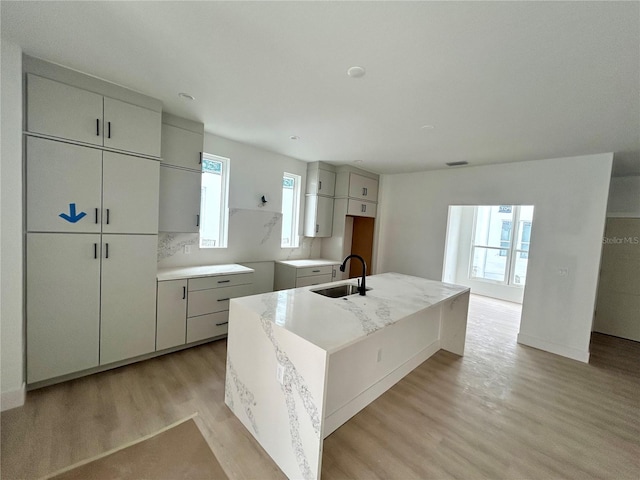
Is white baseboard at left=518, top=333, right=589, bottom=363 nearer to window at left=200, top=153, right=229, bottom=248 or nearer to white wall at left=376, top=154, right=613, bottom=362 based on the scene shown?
white wall at left=376, top=154, right=613, bottom=362

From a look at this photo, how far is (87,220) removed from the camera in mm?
2244

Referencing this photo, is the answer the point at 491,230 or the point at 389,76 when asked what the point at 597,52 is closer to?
the point at 389,76

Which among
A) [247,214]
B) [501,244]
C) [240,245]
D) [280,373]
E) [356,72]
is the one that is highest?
[356,72]

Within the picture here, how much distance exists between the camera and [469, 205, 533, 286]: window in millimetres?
5961

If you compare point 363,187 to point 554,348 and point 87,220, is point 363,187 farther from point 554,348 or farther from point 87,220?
point 87,220

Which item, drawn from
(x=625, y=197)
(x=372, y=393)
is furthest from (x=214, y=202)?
(x=625, y=197)

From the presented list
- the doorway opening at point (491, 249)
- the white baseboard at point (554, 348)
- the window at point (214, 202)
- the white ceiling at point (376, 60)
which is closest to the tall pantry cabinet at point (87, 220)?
the white ceiling at point (376, 60)

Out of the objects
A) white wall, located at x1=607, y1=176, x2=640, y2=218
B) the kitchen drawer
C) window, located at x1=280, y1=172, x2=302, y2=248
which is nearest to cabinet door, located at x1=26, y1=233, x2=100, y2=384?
window, located at x1=280, y1=172, x2=302, y2=248

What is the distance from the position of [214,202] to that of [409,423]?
11.0 feet

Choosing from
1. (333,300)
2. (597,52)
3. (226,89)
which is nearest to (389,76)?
(597,52)

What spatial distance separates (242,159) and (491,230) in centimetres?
602

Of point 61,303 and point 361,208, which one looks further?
point 361,208

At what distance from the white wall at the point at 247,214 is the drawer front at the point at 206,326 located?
0.80 metres

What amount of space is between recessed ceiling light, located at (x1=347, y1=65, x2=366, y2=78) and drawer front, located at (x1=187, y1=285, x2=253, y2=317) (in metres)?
2.60
